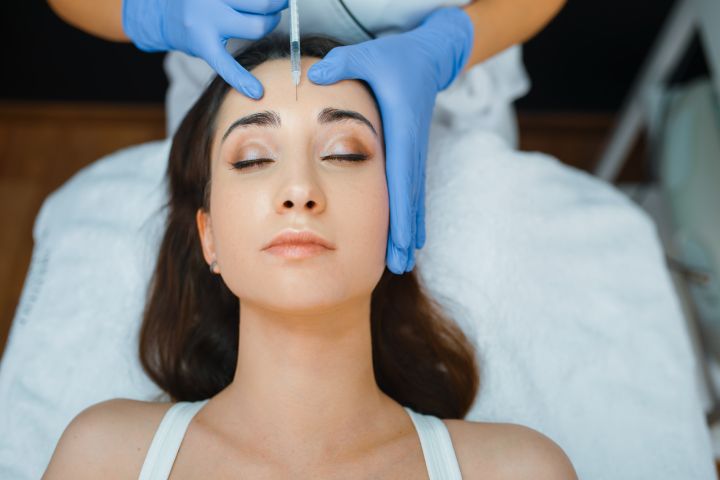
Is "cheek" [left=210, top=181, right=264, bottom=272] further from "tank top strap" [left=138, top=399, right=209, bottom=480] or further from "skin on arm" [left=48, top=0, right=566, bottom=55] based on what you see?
"skin on arm" [left=48, top=0, right=566, bottom=55]

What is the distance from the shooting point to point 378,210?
42.3 inches

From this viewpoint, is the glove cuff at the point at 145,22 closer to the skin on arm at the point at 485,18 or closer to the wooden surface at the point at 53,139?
the skin on arm at the point at 485,18

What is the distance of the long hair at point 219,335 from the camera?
138cm

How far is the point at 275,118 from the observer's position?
42.0 inches

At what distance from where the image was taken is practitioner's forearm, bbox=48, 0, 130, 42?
4.83 ft

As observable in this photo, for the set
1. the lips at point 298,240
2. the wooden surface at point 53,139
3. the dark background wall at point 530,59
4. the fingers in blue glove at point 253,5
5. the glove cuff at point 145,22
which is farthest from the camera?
the wooden surface at point 53,139

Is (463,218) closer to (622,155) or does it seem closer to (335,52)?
(335,52)

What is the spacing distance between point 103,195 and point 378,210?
0.81 meters

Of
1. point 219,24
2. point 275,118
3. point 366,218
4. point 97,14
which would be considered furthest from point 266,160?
point 97,14

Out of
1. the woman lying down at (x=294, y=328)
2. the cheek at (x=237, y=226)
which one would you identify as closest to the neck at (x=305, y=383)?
the woman lying down at (x=294, y=328)

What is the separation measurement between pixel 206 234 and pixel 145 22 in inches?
17.0

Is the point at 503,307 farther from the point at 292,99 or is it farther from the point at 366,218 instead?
the point at 292,99

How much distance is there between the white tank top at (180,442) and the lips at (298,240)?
1.13ft

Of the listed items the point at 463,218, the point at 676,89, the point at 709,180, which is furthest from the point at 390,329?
the point at 676,89
